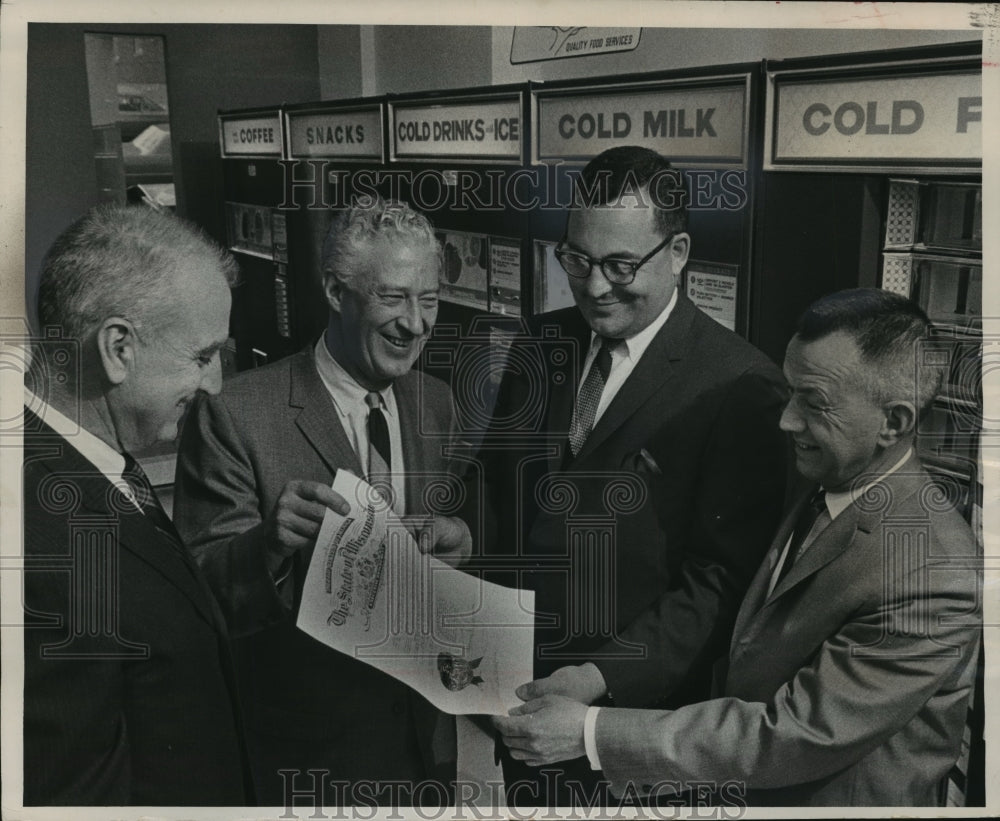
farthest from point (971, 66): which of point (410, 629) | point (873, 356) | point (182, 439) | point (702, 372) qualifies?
point (182, 439)

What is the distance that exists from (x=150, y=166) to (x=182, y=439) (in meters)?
0.62

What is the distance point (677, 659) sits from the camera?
81.7 inches

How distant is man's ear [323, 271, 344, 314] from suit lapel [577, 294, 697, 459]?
0.64 metres

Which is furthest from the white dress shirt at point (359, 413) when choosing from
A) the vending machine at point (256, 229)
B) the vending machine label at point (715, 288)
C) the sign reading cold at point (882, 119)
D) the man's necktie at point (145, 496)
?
the sign reading cold at point (882, 119)

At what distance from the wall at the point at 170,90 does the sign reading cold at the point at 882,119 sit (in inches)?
41.1

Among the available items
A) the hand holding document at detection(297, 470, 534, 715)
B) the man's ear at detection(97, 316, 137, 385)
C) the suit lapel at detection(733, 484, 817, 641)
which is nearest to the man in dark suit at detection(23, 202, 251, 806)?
the man's ear at detection(97, 316, 137, 385)

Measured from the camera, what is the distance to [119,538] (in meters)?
2.06

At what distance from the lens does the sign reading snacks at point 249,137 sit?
207cm

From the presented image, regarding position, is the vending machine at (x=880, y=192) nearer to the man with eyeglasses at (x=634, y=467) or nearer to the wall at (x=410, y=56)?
the man with eyeglasses at (x=634, y=467)

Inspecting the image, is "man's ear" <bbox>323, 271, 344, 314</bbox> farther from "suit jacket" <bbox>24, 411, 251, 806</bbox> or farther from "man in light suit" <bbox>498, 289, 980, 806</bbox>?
"man in light suit" <bbox>498, 289, 980, 806</bbox>

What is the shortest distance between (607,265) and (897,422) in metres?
0.70

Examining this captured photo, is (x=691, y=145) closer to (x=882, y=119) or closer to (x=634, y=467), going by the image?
(x=882, y=119)

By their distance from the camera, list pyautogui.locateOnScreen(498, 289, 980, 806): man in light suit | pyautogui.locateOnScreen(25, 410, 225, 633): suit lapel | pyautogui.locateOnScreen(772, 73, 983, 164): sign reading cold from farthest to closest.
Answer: pyautogui.locateOnScreen(25, 410, 225, 633): suit lapel → pyautogui.locateOnScreen(498, 289, 980, 806): man in light suit → pyautogui.locateOnScreen(772, 73, 983, 164): sign reading cold

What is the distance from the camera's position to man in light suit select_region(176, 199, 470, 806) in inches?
80.3
